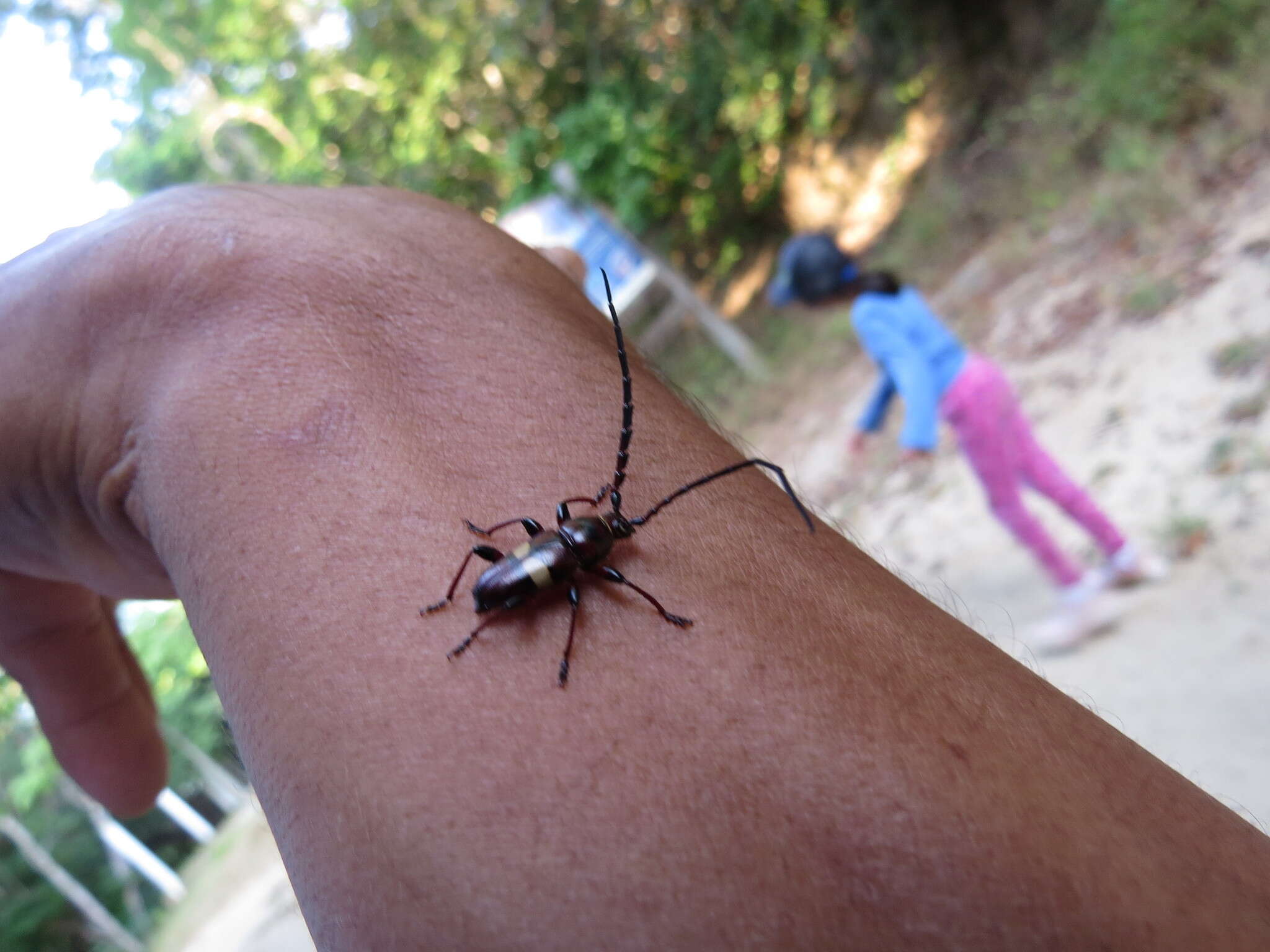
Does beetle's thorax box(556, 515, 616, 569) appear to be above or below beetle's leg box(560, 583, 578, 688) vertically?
above

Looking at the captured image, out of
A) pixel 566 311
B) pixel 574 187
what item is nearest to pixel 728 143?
pixel 574 187

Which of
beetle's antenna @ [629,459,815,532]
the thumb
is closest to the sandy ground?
beetle's antenna @ [629,459,815,532]

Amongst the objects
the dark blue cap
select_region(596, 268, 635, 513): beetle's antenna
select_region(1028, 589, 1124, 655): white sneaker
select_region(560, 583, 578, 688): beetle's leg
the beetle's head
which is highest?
the dark blue cap

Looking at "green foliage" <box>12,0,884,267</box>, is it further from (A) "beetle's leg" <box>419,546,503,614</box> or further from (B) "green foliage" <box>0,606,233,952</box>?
(A) "beetle's leg" <box>419,546,503,614</box>

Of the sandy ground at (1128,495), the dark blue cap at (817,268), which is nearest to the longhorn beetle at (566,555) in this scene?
the sandy ground at (1128,495)

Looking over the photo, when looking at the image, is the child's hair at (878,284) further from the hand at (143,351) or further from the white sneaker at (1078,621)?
the hand at (143,351)

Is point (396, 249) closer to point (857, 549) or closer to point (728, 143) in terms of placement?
point (857, 549)

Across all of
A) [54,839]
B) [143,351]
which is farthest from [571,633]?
[54,839]

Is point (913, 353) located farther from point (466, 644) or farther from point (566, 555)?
point (466, 644)
